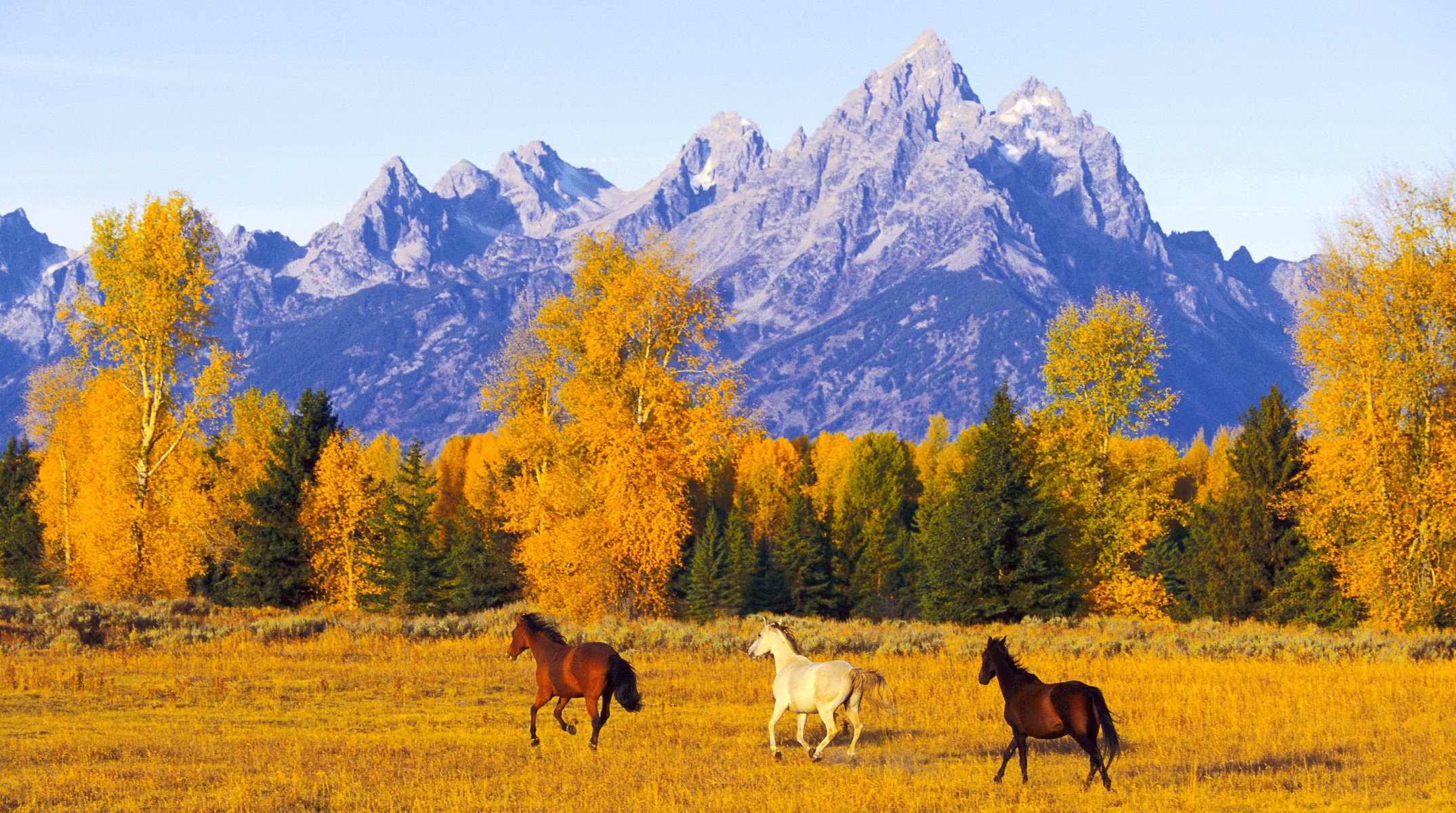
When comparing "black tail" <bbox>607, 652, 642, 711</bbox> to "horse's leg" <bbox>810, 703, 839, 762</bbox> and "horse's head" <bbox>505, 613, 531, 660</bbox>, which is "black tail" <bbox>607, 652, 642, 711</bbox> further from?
"horse's leg" <bbox>810, 703, 839, 762</bbox>

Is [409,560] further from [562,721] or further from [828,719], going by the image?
[828,719]

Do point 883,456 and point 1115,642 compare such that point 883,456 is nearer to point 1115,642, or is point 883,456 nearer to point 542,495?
point 542,495

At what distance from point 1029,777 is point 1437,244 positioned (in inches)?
1344

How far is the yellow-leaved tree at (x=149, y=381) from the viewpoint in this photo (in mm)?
45094

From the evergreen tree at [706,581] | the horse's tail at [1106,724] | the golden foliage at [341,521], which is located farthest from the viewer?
the evergreen tree at [706,581]

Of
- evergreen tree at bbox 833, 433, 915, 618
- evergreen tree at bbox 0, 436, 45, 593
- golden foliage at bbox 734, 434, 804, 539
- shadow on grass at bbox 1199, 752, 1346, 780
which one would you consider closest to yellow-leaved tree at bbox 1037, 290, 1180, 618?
evergreen tree at bbox 833, 433, 915, 618

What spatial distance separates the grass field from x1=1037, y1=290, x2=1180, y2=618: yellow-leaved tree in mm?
18291

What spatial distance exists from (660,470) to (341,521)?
21.0 meters

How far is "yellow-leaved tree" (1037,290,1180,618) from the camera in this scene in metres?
53.3

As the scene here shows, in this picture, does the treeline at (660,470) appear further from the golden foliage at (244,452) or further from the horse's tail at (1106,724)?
the horse's tail at (1106,724)

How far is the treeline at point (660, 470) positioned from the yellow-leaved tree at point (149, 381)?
106mm

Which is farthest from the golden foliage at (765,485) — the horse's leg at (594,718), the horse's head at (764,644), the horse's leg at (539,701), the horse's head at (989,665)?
the horse's head at (989,665)

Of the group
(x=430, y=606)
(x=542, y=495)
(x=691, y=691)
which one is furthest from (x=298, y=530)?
(x=691, y=691)

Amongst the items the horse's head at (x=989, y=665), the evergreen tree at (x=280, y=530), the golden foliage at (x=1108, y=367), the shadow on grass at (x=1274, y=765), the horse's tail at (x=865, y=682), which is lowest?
the shadow on grass at (x=1274, y=765)
